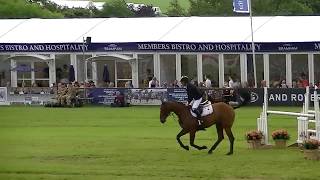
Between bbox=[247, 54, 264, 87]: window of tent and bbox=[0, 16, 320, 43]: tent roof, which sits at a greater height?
bbox=[0, 16, 320, 43]: tent roof

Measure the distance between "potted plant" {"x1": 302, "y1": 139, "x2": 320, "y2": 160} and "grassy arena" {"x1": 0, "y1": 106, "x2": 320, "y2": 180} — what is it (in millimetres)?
275

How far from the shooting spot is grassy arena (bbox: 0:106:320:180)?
17812 mm

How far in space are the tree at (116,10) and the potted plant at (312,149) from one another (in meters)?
86.4

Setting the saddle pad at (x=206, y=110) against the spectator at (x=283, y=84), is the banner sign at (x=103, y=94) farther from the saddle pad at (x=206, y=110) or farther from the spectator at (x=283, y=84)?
the saddle pad at (x=206, y=110)

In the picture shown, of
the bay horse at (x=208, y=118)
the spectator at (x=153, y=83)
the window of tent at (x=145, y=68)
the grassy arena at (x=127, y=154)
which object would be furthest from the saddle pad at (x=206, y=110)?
the window of tent at (x=145, y=68)

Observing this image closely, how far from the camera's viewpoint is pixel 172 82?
162 ft

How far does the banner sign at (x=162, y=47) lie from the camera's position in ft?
150

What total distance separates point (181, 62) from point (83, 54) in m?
5.89

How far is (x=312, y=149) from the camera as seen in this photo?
1988 centimetres

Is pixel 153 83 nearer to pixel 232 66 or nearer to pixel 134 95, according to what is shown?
pixel 134 95

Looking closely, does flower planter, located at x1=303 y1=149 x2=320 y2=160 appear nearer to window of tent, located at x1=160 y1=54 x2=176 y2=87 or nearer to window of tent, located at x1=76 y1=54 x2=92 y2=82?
window of tent, located at x1=160 y1=54 x2=176 y2=87

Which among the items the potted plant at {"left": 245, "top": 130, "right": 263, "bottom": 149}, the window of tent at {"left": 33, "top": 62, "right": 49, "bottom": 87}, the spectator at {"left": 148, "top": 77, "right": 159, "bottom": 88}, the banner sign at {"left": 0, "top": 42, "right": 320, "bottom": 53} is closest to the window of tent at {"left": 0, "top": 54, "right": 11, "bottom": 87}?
the banner sign at {"left": 0, "top": 42, "right": 320, "bottom": 53}

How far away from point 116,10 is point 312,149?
88.6 metres

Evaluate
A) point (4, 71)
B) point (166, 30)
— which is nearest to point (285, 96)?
point (166, 30)
